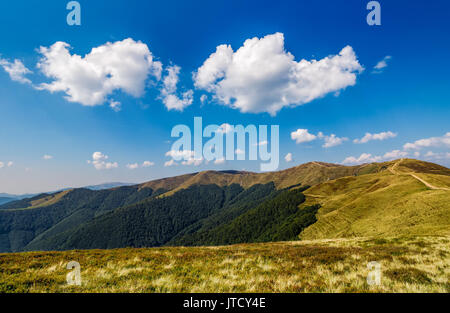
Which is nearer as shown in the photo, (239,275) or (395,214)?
(239,275)

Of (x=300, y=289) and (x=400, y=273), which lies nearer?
(x=300, y=289)

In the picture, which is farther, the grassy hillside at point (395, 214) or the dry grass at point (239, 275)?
the grassy hillside at point (395, 214)

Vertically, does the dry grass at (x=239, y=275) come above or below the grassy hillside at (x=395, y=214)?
above

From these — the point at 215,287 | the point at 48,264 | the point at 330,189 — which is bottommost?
the point at 330,189

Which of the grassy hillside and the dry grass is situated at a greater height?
the dry grass

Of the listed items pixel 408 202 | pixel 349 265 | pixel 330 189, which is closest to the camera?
pixel 349 265

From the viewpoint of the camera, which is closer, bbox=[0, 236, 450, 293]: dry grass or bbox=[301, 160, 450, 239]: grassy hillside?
bbox=[0, 236, 450, 293]: dry grass

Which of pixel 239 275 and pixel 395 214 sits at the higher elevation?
pixel 239 275
